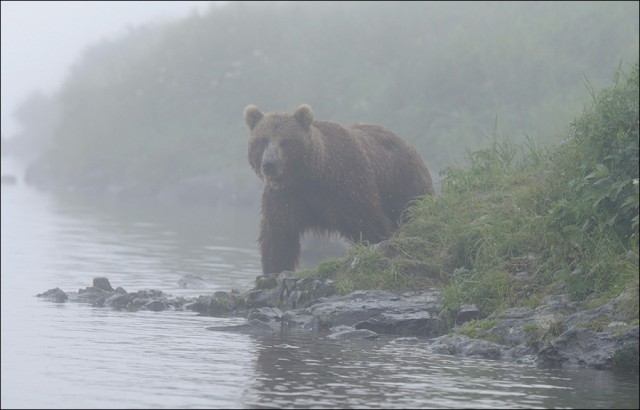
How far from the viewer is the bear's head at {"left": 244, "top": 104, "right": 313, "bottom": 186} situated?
45.2 feet

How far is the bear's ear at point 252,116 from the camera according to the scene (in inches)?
564

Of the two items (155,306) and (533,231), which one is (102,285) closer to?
(155,306)

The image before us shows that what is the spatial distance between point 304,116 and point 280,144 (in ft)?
1.46

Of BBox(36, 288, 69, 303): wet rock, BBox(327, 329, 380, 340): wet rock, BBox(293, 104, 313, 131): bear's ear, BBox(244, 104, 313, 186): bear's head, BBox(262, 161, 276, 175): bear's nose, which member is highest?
BBox(293, 104, 313, 131): bear's ear

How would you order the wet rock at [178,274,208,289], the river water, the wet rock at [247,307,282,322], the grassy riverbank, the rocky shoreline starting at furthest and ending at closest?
the wet rock at [178,274,208,289] < the wet rock at [247,307,282,322] < the grassy riverbank < the rocky shoreline < the river water

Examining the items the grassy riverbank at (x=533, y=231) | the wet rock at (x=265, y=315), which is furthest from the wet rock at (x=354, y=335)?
the wet rock at (x=265, y=315)

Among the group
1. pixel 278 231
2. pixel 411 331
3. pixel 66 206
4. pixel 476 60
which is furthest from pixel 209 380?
pixel 476 60

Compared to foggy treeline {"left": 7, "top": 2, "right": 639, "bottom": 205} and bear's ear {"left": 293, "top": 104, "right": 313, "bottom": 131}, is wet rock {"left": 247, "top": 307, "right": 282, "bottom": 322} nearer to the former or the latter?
bear's ear {"left": 293, "top": 104, "right": 313, "bottom": 131}

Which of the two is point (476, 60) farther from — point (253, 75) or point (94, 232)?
point (94, 232)

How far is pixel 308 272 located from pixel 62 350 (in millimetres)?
3671

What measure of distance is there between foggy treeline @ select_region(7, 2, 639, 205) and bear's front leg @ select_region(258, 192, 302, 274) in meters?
21.6

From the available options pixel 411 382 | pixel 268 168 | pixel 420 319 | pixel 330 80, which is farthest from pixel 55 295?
pixel 330 80

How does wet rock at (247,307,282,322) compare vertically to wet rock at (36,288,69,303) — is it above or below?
below

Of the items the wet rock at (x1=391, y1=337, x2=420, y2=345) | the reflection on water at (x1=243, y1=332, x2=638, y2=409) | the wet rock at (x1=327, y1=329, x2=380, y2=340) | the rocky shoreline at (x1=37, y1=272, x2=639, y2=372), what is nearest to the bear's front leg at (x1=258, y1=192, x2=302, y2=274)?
the rocky shoreline at (x1=37, y1=272, x2=639, y2=372)
